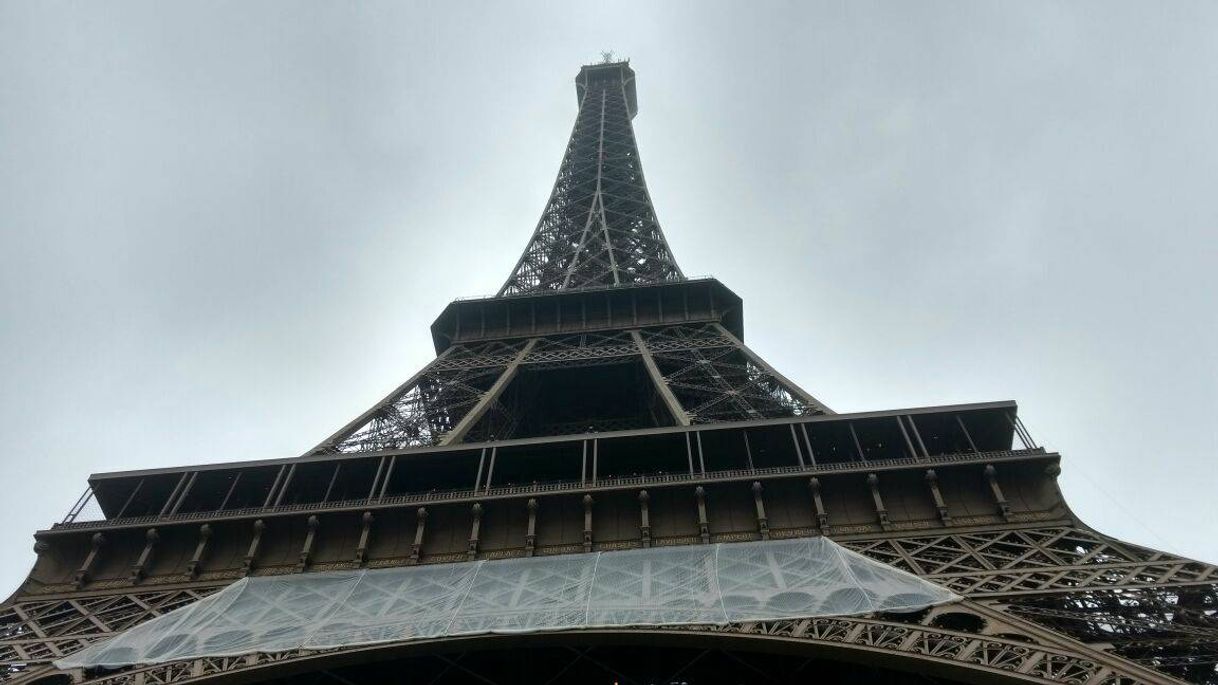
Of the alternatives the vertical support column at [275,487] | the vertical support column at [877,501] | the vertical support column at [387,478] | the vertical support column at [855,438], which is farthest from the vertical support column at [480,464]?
the vertical support column at [855,438]

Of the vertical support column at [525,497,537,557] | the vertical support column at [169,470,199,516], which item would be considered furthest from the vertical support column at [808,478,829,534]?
the vertical support column at [169,470,199,516]

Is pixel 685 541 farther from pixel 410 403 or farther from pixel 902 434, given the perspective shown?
pixel 410 403

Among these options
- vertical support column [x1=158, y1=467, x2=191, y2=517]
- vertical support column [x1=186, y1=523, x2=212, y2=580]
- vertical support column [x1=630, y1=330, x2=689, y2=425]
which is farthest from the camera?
vertical support column [x1=630, y1=330, x2=689, y2=425]

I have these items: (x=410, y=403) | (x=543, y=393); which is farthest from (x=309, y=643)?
(x=543, y=393)

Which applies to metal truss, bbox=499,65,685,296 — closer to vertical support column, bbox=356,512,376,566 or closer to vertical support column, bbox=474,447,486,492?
vertical support column, bbox=474,447,486,492

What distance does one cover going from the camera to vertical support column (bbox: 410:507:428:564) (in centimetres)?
1955

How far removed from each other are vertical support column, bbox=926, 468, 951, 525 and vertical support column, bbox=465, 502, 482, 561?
9.39 m

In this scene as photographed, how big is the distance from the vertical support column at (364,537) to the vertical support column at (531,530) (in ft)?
11.1

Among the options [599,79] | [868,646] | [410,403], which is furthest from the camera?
[599,79]

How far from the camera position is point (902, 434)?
21.7 meters

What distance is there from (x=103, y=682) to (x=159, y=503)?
7897mm

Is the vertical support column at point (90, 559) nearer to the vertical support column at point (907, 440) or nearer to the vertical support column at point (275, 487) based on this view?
the vertical support column at point (275, 487)

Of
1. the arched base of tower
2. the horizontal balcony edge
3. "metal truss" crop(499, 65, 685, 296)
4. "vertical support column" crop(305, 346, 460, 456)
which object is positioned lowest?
the arched base of tower

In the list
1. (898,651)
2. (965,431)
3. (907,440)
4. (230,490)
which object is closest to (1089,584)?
(898,651)
